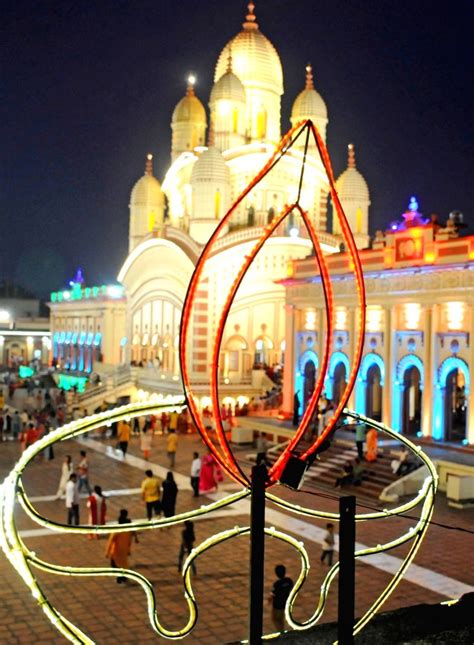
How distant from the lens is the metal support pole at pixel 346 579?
6.02 m

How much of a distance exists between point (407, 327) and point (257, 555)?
17.7m

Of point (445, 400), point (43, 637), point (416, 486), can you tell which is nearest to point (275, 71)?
point (445, 400)

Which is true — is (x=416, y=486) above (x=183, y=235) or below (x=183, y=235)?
below

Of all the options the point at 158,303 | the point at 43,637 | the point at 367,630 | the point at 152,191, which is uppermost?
the point at 152,191

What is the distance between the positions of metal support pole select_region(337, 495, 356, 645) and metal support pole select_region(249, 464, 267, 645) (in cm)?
63

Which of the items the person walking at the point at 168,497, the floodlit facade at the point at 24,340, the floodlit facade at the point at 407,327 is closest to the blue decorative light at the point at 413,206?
the floodlit facade at the point at 407,327

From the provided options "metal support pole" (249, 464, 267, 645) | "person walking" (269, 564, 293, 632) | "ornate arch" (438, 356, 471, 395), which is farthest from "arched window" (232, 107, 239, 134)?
"metal support pole" (249, 464, 267, 645)

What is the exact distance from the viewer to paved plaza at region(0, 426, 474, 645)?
10.3 metres

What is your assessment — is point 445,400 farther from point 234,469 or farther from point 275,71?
point 275,71

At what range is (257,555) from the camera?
243 inches

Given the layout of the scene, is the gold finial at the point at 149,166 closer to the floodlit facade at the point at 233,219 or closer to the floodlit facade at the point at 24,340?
the floodlit facade at the point at 233,219

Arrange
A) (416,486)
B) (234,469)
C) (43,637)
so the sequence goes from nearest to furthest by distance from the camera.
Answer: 1. (234,469)
2. (43,637)
3. (416,486)

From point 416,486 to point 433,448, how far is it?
2432 millimetres

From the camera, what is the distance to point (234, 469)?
6941mm
